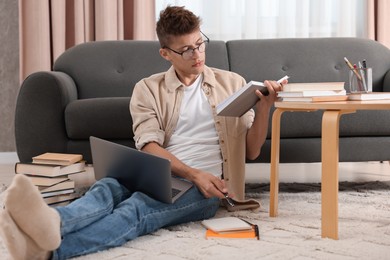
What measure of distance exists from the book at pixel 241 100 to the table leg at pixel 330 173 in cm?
21

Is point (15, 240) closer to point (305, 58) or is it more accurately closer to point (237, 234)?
point (237, 234)

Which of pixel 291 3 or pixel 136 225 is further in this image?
pixel 291 3

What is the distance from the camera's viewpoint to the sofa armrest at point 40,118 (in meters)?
2.48

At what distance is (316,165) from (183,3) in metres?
1.37

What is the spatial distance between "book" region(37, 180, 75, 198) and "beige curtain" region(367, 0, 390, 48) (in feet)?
8.05

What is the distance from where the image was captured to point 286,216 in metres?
1.89

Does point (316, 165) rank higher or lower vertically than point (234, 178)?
lower

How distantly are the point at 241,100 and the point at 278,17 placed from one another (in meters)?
2.40

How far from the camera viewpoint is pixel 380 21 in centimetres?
380

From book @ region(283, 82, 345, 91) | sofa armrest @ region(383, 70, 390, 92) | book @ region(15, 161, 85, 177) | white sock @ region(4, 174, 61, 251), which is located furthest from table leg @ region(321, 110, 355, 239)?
sofa armrest @ region(383, 70, 390, 92)

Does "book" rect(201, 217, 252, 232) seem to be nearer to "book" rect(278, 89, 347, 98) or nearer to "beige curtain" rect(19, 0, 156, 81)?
"book" rect(278, 89, 347, 98)

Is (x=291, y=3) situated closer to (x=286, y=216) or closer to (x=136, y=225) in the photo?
(x=286, y=216)

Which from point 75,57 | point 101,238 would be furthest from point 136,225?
point 75,57

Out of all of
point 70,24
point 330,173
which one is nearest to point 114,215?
point 330,173
